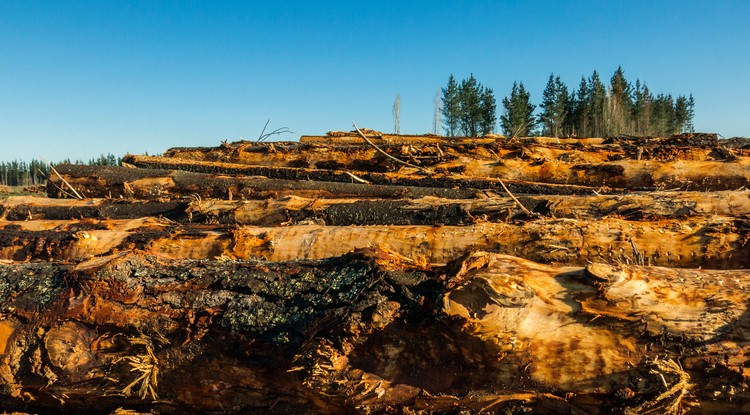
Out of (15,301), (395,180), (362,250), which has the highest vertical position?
(395,180)

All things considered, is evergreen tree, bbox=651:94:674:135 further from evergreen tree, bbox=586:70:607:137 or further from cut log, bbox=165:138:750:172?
cut log, bbox=165:138:750:172

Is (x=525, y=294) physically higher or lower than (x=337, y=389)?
higher

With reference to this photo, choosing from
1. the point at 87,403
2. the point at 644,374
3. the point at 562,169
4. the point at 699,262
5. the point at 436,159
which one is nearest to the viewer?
the point at 644,374

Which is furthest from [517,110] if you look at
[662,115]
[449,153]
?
[449,153]

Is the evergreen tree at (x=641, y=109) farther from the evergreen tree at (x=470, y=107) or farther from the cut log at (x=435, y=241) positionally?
the cut log at (x=435, y=241)

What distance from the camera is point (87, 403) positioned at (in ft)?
10.1

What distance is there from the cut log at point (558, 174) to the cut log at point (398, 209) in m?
1.07

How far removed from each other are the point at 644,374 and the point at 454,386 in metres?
0.84

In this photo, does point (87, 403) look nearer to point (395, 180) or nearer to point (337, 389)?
point (337, 389)

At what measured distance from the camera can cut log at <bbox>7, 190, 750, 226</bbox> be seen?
4.35 meters

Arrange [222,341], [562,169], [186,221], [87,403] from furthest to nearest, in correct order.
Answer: [562,169] → [186,221] → [87,403] → [222,341]

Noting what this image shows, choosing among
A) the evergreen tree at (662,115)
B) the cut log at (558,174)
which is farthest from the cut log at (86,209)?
the evergreen tree at (662,115)

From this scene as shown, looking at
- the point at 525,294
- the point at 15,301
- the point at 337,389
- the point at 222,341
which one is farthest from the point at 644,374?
the point at 15,301

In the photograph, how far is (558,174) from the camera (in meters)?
6.46
